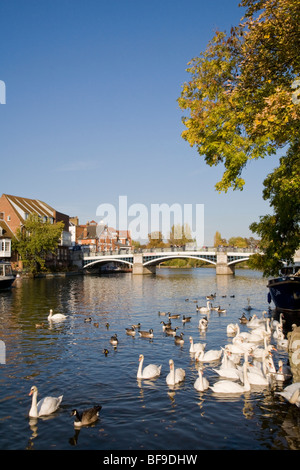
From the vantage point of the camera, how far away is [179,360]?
63.0 feet

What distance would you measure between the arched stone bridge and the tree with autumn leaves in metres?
67.6

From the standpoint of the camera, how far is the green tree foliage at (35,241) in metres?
83.7

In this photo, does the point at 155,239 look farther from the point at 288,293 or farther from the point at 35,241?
the point at 288,293

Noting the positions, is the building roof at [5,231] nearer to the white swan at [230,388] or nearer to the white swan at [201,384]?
the white swan at [201,384]

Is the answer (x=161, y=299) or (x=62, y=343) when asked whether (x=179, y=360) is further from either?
(x=161, y=299)

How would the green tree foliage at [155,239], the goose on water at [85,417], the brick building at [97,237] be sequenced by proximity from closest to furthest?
1. the goose on water at [85,417]
2. the brick building at [97,237]
3. the green tree foliage at [155,239]

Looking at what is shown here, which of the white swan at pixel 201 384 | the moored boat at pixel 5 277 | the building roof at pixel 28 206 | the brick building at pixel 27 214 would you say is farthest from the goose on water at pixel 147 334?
the building roof at pixel 28 206

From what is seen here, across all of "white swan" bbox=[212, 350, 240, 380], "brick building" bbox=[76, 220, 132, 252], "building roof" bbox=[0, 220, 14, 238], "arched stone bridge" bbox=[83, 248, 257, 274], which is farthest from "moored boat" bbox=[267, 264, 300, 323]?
"brick building" bbox=[76, 220, 132, 252]

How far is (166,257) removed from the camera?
97750 mm

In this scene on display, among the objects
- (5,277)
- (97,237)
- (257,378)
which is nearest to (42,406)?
(257,378)

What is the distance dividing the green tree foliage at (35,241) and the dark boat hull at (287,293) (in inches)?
2420

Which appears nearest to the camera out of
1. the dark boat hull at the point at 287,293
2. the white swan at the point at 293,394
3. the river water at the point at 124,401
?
the river water at the point at 124,401
